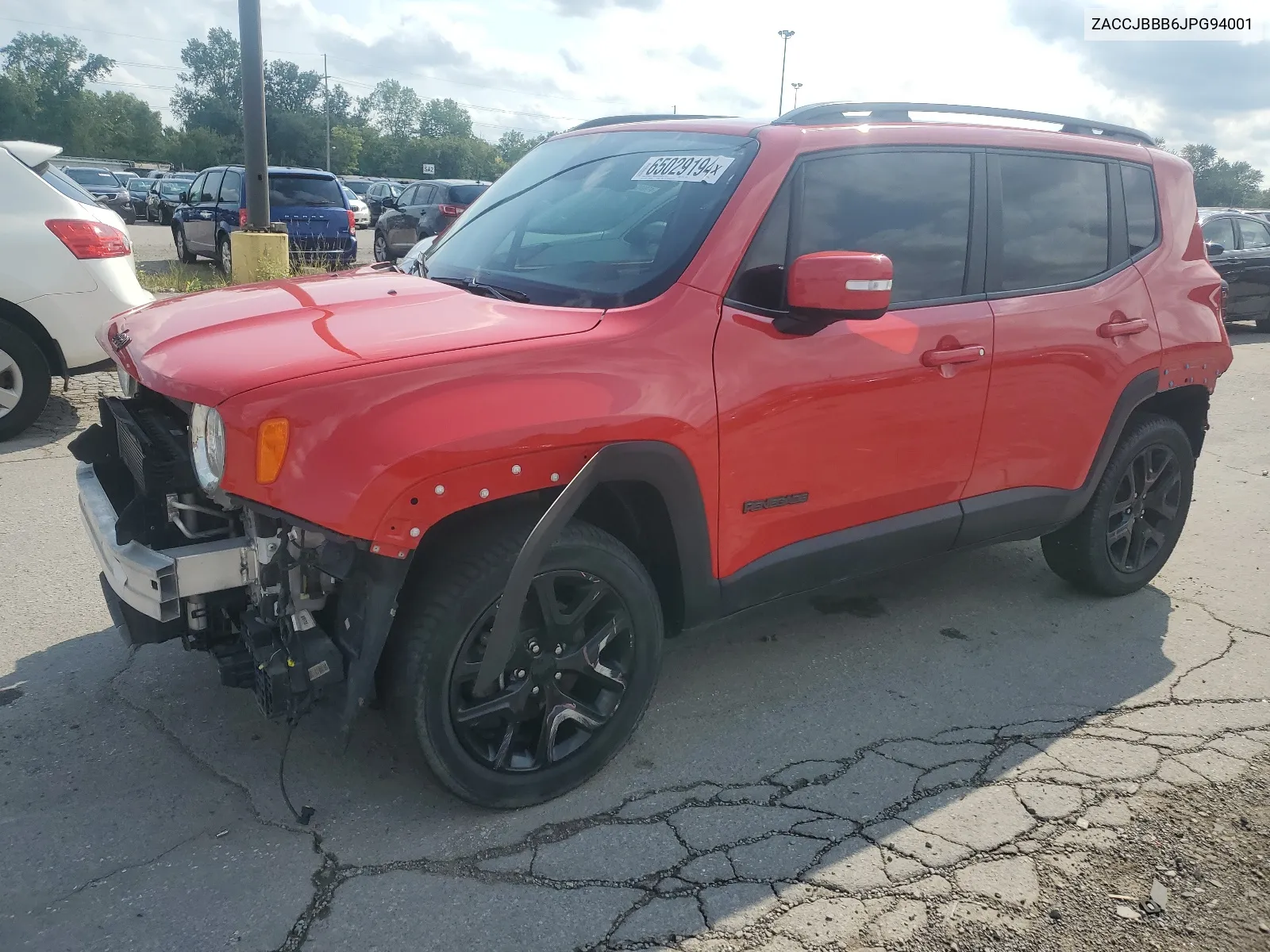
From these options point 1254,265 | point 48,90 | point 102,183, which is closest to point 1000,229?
point 1254,265

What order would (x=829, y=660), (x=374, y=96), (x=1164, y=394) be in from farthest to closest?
(x=374, y=96) < (x=1164, y=394) < (x=829, y=660)

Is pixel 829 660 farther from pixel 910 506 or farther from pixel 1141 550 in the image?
A: pixel 1141 550

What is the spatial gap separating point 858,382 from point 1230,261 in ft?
41.3

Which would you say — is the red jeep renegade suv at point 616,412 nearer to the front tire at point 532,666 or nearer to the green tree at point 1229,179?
the front tire at point 532,666

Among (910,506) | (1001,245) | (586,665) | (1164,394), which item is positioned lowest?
(586,665)

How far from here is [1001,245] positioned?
372 cm

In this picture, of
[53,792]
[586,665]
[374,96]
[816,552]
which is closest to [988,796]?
[816,552]

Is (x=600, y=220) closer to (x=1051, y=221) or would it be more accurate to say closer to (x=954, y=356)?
(x=954, y=356)

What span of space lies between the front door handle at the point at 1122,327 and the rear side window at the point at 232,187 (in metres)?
14.8

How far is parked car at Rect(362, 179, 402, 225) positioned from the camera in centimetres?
3416

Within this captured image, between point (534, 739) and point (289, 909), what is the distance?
2.51ft

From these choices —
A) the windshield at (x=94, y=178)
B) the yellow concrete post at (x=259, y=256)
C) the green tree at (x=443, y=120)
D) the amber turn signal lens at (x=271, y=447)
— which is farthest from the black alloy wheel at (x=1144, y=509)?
the green tree at (x=443, y=120)

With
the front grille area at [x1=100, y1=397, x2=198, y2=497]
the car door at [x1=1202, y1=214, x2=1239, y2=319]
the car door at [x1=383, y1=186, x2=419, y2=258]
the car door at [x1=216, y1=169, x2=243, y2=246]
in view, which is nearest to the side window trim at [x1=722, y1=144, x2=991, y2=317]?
the front grille area at [x1=100, y1=397, x2=198, y2=497]

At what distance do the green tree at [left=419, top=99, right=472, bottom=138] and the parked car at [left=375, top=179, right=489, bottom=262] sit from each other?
116 m
